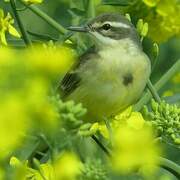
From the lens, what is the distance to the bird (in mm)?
3301

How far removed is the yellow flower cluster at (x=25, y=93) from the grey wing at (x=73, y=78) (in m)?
1.81

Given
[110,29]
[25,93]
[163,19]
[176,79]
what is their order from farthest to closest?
[176,79] < [163,19] < [110,29] < [25,93]

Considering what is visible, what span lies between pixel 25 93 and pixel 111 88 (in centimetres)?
191

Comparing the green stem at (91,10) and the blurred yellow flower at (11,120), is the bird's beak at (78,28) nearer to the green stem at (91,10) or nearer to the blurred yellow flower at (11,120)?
the green stem at (91,10)

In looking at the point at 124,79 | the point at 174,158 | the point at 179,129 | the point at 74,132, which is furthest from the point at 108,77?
the point at 74,132

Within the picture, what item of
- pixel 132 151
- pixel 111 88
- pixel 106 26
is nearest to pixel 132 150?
pixel 132 151

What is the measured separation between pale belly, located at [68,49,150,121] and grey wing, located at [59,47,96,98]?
0.04 m

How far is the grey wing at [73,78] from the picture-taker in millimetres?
3410

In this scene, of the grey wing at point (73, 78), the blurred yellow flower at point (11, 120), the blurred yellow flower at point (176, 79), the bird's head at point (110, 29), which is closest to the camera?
the blurred yellow flower at point (11, 120)

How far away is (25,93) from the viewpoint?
1.41m

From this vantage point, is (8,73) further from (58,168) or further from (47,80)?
(58,168)

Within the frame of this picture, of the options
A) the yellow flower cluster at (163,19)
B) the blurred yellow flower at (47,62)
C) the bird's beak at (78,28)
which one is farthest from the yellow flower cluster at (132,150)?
the yellow flower cluster at (163,19)

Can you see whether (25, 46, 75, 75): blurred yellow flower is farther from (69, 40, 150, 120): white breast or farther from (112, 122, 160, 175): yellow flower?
(69, 40, 150, 120): white breast

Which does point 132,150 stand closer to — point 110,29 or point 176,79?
point 110,29
